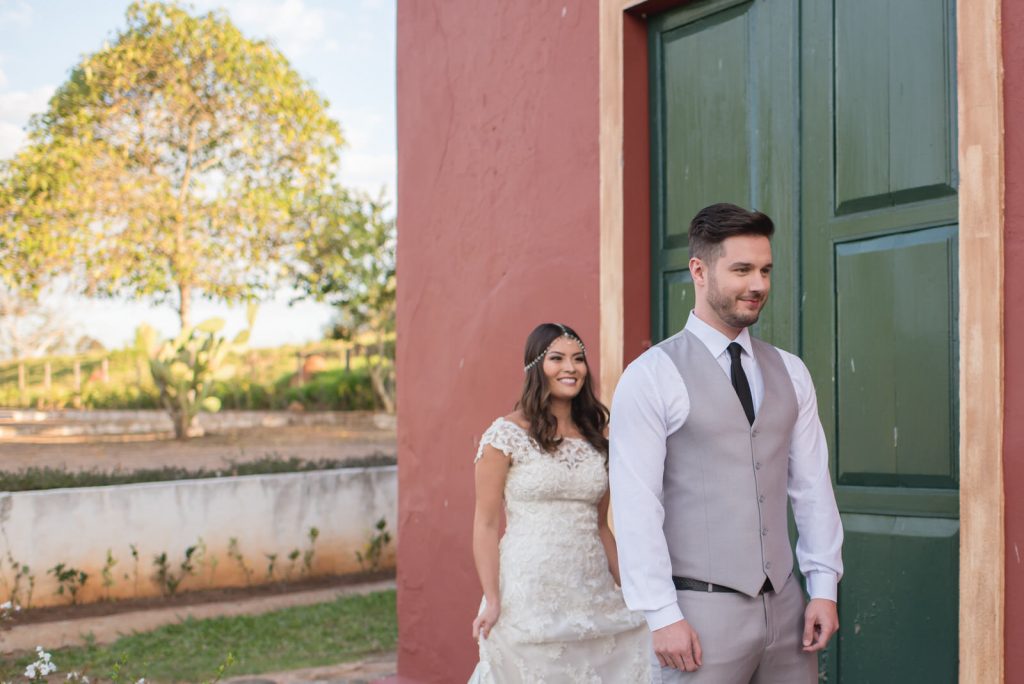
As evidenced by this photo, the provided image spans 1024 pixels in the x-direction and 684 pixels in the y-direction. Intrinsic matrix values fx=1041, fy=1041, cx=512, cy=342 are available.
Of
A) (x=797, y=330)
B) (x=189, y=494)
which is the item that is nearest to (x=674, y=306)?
(x=797, y=330)

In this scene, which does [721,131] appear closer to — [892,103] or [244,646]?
[892,103]

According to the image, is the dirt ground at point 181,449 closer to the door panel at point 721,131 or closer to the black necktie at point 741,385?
the door panel at point 721,131

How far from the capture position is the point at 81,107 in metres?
16.1

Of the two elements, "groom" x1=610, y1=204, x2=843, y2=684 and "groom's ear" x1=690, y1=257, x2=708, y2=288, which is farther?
"groom's ear" x1=690, y1=257, x2=708, y2=288

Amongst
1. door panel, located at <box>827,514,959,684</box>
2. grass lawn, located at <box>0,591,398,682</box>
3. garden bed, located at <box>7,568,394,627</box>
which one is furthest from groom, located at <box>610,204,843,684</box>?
garden bed, located at <box>7,568,394,627</box>

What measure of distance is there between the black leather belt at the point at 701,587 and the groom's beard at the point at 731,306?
0.57 meters

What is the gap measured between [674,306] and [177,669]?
4.01 m

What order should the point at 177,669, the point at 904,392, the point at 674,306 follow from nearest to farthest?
the point at 904,392 → the point at 674,306 → the point at 177,669

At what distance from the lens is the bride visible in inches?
136

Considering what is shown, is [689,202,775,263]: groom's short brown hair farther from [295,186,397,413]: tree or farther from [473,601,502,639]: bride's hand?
[295,186,397,413]: tree

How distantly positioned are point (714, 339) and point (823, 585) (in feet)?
1.99

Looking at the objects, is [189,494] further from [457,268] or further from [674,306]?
[674,306]

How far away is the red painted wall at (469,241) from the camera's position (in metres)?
4.30

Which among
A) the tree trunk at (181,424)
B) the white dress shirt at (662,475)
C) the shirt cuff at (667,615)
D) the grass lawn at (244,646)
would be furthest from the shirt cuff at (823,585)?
the tree trunk at (181,424)
